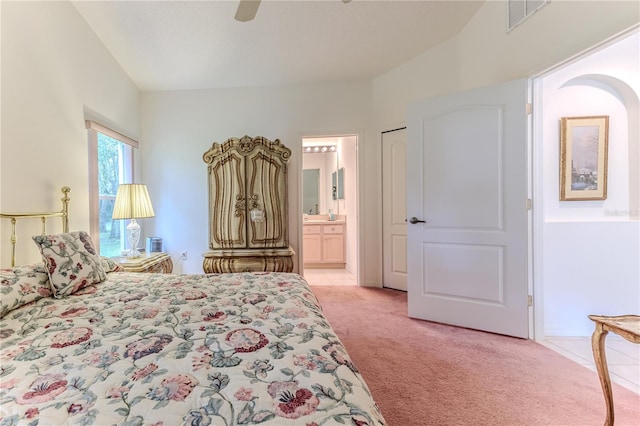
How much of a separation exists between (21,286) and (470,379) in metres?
2.40

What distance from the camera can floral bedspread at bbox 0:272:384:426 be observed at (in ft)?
1.88

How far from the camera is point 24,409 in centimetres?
58

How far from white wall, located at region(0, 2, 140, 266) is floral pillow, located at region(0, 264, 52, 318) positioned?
0.56m

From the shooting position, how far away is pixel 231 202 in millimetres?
3152

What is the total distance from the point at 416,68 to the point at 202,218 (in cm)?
315

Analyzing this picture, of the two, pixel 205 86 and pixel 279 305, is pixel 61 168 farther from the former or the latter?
pixel 279 305

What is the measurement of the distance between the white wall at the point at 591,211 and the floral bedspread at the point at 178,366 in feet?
7.09

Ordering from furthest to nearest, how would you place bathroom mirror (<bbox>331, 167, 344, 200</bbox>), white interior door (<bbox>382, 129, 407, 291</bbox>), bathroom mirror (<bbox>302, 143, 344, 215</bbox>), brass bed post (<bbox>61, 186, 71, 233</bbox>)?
bathroom mirror (<bbox>302, 143, 344, 215</bbox>) → bathroom mirror (<bbox>331, 167, 344, 200</bbox>) → white interior door (<bbox>382, 129, 407, 291</bbox>) → brass bed post (<bbox>61, 186, 71, 233</bbox>)

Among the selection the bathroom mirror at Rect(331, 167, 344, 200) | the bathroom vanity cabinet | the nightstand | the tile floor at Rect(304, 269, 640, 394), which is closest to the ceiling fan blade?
the nightstand

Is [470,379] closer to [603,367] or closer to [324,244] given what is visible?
[603,367]

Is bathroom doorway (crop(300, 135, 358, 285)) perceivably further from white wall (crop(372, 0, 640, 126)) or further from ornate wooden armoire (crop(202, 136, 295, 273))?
ornate wooden armoire (crop(202, 136, 295, 273))

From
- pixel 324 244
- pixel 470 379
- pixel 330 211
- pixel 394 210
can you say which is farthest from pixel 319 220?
pixel 470 379

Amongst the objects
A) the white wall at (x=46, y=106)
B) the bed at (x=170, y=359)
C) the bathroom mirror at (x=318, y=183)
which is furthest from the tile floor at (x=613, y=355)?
the bathroom mirror at (x=318, y=183)

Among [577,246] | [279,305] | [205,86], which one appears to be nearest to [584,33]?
[577,246]
